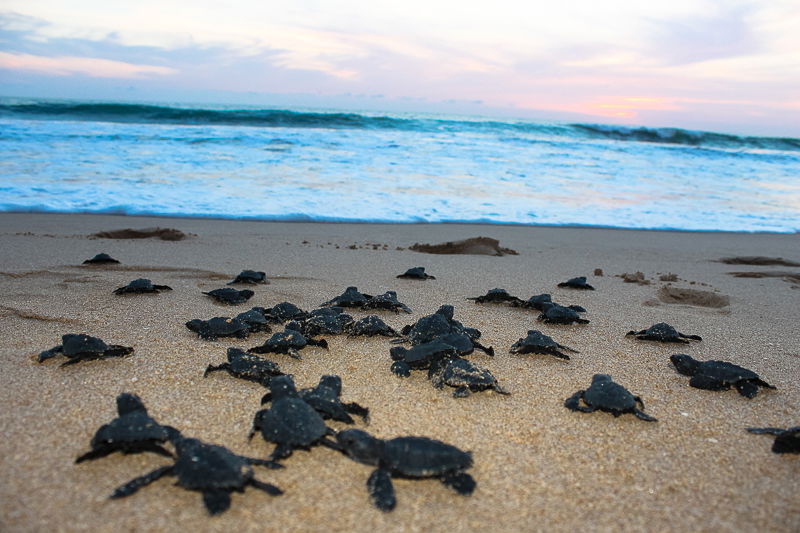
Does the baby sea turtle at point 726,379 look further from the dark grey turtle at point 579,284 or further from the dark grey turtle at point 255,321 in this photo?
the dark grey turtle at point 255,321

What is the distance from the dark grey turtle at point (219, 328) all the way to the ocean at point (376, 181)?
395 centimetres

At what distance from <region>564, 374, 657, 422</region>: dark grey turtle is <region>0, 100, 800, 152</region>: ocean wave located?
20792mm

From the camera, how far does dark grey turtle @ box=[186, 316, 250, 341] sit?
2.63 m

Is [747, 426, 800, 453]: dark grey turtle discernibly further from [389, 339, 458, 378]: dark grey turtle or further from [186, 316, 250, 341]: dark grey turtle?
[186, 316, 250, 341]: dark grey turtle

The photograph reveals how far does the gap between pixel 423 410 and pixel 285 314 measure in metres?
1.20

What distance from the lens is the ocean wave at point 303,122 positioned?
68.4 feet

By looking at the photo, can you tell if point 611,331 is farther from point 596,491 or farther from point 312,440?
point 312,440

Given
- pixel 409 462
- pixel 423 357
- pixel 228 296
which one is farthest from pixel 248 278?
pixel 409 462

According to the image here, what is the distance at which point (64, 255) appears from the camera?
4.29m

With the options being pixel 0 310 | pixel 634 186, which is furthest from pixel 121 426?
pixel 634 186

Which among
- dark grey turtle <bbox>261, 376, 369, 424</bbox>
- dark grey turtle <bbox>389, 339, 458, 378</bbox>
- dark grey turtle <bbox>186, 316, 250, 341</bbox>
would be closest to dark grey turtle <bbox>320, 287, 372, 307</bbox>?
dark grey turtle <bbox>186, 316, 250, 341</bbox>

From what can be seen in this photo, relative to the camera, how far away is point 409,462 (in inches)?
→ 58.7

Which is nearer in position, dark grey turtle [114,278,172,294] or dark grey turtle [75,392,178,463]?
dark grey turtle [75,392,178,463]

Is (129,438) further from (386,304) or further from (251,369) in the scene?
(386,304)
